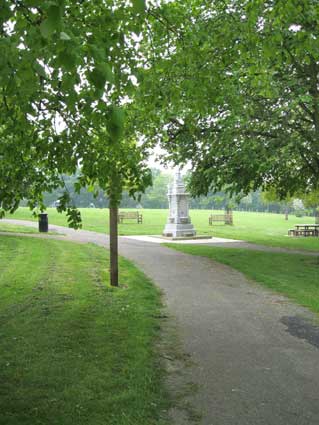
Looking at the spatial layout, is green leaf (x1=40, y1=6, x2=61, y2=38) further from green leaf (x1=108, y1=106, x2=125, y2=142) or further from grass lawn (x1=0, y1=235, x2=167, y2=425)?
grass lawn (x1=0, y1=235, x2=167, y2=425)

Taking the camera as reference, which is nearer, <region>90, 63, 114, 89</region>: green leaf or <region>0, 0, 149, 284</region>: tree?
<region>90, 63, 114, 89</region>: green leaf

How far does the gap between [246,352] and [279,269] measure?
950 cm

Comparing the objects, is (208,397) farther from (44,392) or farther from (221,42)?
(221,42)

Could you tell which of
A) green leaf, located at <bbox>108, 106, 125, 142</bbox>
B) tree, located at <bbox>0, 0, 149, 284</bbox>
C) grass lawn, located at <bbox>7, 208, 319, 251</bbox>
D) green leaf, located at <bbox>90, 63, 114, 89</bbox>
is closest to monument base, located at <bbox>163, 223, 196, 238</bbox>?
grass lawn, located at <bbox>7, 208, 319, 251</bbox>

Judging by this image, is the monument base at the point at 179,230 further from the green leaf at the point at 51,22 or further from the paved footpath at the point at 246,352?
Answer: the green leaf at the point at 51,22

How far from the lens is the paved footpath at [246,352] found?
4602 mm

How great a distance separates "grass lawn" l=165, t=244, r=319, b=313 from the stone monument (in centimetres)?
712

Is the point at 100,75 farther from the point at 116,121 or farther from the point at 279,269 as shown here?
the point at 279,269

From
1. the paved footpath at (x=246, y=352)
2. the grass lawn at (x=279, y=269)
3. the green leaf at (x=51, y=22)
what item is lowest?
the grass lawn at (x=279, y=269)

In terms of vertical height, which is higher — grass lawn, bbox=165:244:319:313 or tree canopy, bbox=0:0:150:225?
tree canopy, bbox=0:0:150:225

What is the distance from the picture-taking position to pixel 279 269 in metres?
15.5

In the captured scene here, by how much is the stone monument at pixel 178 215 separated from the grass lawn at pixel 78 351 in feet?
57.9

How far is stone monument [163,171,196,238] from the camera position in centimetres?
3030

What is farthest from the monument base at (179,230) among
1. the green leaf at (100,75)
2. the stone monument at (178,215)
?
the green leaf at (100,75)
